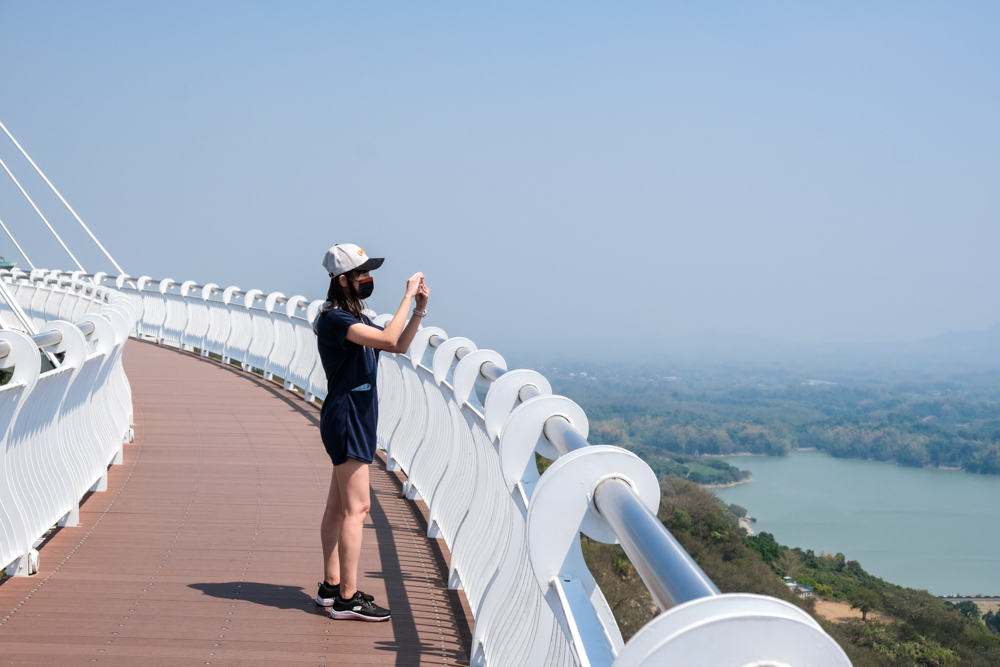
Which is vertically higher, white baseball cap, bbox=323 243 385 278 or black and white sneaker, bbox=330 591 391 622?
white baseball cap, bbox=323 243 385 278

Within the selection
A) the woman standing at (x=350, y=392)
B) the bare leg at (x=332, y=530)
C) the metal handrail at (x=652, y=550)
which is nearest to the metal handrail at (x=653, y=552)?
the metal handrail at (x=652, y=550)

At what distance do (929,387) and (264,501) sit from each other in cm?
20608

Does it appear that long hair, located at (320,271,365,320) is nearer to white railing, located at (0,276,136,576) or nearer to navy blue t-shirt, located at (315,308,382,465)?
navy blue t-shirt, located at (315,308,382,465)

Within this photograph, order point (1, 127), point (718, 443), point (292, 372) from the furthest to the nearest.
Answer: point (718, 443) → point (1, 127) → point (292, 372)

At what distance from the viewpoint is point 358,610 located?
4887 millimetres

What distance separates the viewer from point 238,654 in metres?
4.52

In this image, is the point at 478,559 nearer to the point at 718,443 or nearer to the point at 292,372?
the point at 292,372

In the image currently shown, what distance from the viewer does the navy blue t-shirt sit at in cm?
465

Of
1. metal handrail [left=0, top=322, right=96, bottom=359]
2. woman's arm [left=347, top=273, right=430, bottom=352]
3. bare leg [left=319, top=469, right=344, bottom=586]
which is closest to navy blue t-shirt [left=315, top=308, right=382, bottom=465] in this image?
woman's arm [left=347, top=273, right=430, bottom=352]

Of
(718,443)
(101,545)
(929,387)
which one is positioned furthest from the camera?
(929,387)

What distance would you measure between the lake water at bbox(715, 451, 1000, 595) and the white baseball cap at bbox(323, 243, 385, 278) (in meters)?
67.2

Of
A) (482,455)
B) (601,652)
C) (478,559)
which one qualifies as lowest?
(478,559)

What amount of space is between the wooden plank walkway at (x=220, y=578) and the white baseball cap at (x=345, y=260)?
6.09 feet

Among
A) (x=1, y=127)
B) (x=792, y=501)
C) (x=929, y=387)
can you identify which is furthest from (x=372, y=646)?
(x=929, y=387)
